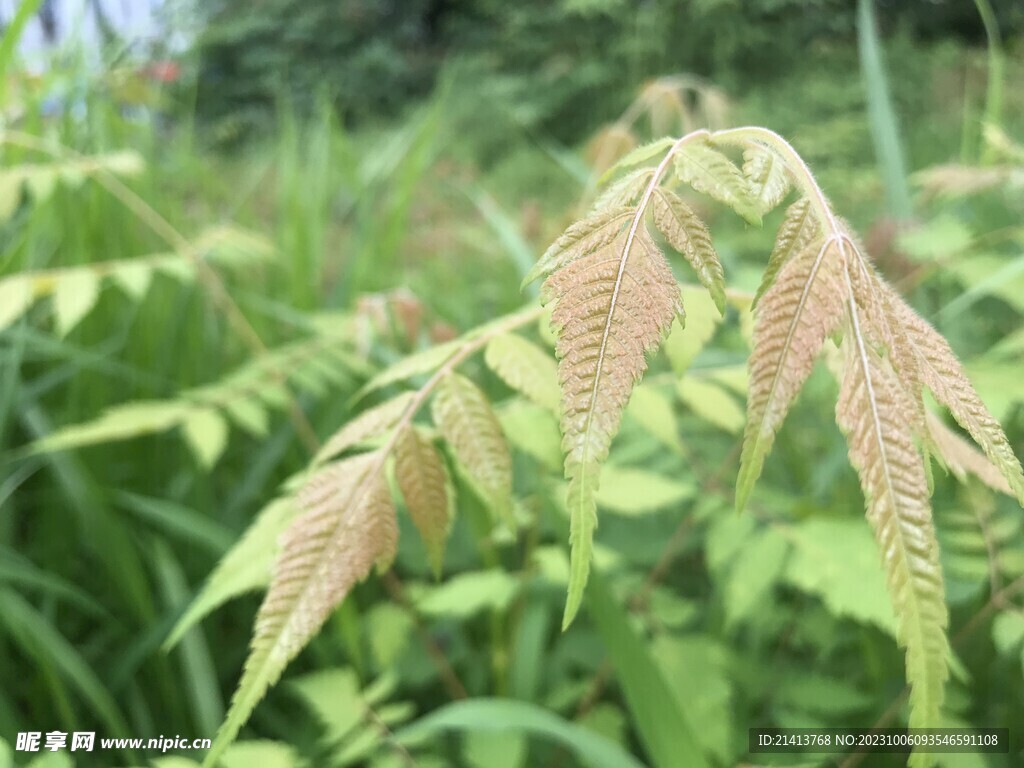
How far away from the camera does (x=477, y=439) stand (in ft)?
1.21

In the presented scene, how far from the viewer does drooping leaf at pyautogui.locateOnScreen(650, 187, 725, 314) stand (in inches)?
10.5

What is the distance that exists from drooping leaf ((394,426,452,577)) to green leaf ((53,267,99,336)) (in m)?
0.43

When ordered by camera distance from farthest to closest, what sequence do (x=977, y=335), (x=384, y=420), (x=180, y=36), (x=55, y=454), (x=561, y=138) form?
1. (x=561, y=138)
2. (x=180, y=36)
3. (x=977, y=335)
4. (x=55, y=454)
5. (x=384, y=420)

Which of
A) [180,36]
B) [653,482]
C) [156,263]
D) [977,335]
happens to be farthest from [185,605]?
[180,36]

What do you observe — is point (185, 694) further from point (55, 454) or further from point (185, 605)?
point (55, 454)

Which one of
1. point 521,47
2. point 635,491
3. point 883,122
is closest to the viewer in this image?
point 635,491

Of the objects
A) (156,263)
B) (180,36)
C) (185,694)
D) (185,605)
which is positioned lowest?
(185,694)

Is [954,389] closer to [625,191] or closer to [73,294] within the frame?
[625,191]

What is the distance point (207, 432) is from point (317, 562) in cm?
42

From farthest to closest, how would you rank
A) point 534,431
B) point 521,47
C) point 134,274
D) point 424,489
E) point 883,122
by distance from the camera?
point 521,47 → point 883,122 → point 134,274 → point 534,431 → point 424,489

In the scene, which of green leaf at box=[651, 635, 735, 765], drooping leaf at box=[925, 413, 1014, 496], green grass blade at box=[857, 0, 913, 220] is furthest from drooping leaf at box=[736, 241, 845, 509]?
green grass blade at box=[857, 0, 913, 220]

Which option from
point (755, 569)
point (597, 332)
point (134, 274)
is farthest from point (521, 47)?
point (597, 332)

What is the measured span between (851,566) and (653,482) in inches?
6.8

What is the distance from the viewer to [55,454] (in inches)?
32.8
